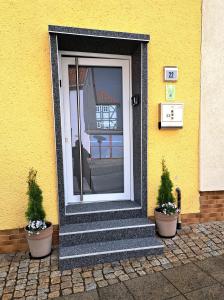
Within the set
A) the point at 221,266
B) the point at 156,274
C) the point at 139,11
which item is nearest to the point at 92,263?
the point at 156,274

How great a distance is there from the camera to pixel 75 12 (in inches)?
121

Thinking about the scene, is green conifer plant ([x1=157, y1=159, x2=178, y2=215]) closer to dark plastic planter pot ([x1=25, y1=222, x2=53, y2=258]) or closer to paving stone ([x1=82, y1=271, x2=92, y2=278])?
paving stone ([x1=82, y1=271, x2=92, y2=278])

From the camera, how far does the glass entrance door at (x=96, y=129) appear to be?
139 inches

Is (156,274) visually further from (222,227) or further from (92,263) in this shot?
(222,227)

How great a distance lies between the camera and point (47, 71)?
3.06 meters

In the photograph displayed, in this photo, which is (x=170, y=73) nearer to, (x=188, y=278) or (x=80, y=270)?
(x=188, y=278)

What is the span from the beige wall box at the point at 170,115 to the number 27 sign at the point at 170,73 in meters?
0.40

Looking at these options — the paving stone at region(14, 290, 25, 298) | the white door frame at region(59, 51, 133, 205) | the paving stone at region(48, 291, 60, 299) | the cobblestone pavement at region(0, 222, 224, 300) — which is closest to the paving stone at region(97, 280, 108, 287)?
the cobblestone pavement at region(0, 222, 224, 300)

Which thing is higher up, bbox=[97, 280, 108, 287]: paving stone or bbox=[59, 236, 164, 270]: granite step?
bbox=[59, 236, 164, 270]: granite step

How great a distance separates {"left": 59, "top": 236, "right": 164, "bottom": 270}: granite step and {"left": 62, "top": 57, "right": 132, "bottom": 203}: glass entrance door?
0.83m

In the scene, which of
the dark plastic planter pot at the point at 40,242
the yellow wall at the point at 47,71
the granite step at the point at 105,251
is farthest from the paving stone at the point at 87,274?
the yellow wall at the point at 47,71

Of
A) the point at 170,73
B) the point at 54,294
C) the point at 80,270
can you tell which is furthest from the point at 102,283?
the point at 170,73

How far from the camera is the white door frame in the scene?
11.3 ft

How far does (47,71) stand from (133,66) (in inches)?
51.9
